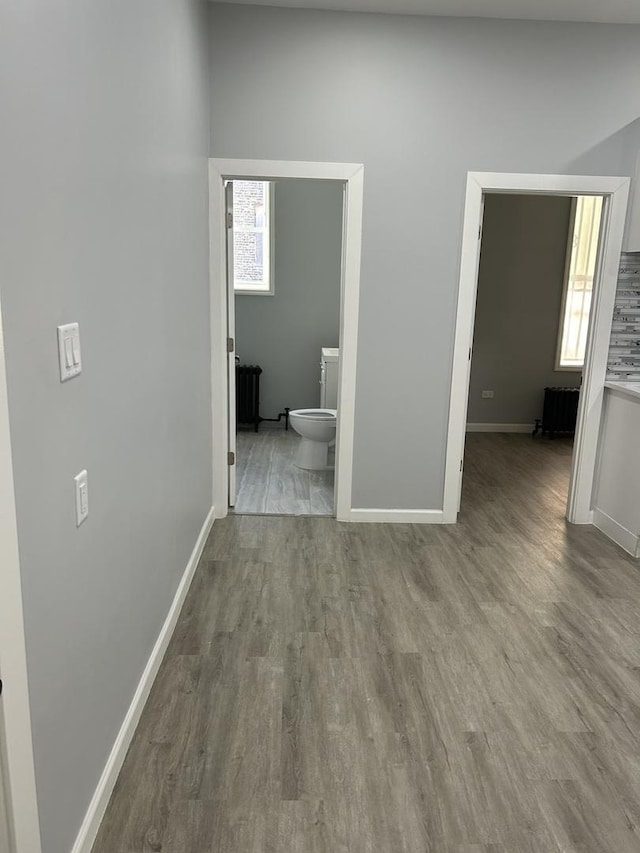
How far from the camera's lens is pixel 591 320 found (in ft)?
12.7

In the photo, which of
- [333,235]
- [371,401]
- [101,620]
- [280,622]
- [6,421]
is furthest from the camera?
[333,235]

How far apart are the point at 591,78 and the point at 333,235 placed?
9.23ft

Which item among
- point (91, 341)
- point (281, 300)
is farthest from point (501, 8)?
point (281, 300)

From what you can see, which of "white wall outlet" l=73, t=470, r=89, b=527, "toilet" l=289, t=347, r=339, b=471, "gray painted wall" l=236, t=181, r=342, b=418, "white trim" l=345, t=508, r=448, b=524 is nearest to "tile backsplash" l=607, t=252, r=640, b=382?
"white trim" l=345, t=508, r=448, b=524

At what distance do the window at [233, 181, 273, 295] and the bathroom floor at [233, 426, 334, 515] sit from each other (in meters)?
1.44

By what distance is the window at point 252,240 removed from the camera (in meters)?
6.04

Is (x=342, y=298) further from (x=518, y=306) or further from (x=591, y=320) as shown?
(x=518, y=306)

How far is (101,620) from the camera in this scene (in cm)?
177

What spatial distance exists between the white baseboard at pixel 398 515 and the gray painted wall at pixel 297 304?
8.17ft

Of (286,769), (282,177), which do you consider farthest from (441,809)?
(282,177)

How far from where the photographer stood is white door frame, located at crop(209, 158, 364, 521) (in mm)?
3602

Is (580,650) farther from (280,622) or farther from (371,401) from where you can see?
(371,401)

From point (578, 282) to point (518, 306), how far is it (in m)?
0.61

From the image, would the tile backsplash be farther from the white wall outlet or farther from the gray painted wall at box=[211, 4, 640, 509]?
the white wall outlet
